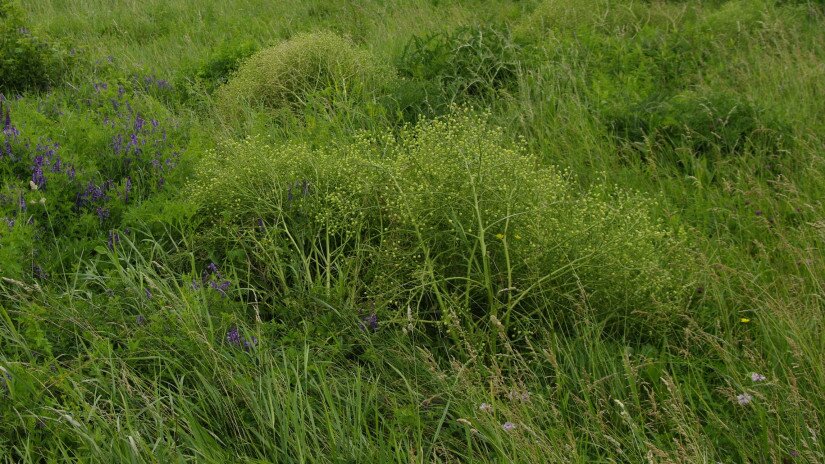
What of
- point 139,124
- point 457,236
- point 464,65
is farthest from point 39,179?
point 464,65

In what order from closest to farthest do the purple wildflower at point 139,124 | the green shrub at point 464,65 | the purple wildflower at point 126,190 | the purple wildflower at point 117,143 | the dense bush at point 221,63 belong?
the purple wildflower at point 126,190
the purple wildflower at point 117,143
the purple wildflower at point 139,124
the green shrub at point 464,65
the dense bush at point 221,63

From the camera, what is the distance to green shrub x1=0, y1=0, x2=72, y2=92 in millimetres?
5773

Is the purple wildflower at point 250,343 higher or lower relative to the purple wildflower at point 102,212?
lower

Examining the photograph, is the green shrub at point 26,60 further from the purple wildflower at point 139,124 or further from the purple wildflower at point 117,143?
the purple wildflower at point 117,143

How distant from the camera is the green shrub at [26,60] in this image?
5773 mm

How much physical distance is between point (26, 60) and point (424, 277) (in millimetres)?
4107

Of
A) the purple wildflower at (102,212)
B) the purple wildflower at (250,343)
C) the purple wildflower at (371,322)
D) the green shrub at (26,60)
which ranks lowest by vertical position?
the purple wildflower at (371,322)

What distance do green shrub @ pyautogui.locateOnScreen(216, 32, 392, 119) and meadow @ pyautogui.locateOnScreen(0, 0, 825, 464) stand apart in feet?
0.45

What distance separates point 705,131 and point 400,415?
3060 millimetres

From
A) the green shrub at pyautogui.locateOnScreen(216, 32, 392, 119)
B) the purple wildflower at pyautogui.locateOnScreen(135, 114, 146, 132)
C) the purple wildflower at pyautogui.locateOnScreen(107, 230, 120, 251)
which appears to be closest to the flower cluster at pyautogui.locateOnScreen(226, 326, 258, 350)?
the purple wildflower at pyautogui.locateOnScreen(107, 230, 120, 251)

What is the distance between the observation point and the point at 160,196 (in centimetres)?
367

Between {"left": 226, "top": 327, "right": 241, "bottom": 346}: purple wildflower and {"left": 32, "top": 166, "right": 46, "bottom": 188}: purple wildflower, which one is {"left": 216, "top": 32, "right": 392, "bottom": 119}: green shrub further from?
{"left": 226, "top": 327, "right": 241, "bottom": 346}: purple wildflower

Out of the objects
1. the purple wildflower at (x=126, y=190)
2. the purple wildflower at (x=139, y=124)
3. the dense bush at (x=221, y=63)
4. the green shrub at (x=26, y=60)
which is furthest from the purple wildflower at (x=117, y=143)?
the dense bush at (x=221, y=63)

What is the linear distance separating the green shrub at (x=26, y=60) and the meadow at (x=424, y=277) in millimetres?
119
